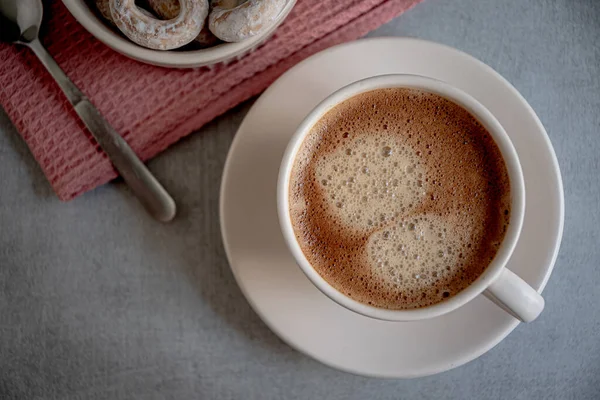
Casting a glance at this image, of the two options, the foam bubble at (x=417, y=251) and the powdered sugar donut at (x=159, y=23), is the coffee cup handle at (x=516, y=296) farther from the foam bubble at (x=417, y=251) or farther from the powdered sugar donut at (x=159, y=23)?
the powdered sugar donut at (x=159, y=23)

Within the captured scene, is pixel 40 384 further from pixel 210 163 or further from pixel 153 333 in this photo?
pixel 210 163

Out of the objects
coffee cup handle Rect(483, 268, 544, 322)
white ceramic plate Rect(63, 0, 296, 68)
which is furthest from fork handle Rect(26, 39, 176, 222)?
coffee cup handle Rect(483, 268, 544, 322)

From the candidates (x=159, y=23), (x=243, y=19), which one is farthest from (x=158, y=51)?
(x=243, y=19)

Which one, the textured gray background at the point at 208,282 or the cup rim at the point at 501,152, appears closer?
the cup rim at the point at 501,152

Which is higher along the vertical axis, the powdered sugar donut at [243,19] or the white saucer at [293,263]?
the powdered sugar donut at [243,19]


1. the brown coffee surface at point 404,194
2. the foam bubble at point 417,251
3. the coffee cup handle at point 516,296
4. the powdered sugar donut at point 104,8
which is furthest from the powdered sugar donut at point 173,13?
the coffee cup handle at point 516,296

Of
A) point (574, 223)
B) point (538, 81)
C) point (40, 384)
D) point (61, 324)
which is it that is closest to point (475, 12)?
point (538, 81)
